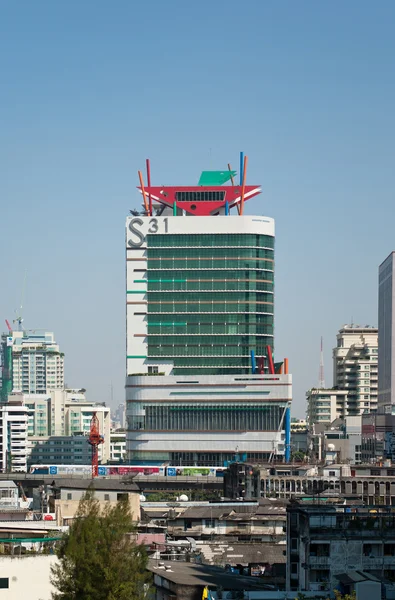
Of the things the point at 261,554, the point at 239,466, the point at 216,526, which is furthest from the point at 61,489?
the point at 239,466

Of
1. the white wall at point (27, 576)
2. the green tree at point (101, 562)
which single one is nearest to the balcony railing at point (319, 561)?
the green tree at point (101, 562)

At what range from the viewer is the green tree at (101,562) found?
62906 millimetres

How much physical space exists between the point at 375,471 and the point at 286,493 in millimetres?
10843

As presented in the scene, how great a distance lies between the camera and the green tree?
62.9 metres

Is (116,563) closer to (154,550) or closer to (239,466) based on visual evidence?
(154,550)

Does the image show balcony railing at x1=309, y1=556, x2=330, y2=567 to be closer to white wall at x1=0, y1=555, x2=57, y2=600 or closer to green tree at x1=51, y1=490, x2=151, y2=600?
green tree at x1=51, y1=490, x2=151, y2=600

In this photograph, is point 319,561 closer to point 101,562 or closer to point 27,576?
point 101,562

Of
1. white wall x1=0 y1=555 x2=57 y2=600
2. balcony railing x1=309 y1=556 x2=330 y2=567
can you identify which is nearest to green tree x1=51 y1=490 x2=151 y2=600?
white wall x1=0 y1=555 x2=57 y2=600

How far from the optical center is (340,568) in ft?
223

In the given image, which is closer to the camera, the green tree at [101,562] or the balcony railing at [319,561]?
the green tree at [101,562]

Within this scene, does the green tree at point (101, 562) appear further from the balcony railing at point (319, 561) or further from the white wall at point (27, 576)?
the balcony railing at point (319, 561)

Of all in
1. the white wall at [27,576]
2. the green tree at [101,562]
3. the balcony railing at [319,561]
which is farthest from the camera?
the white wall at [27,576]

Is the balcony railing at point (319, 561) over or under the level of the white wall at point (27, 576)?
over

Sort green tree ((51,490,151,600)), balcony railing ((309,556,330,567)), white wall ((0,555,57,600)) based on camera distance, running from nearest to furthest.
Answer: green tree ((51,490,151,600)) → balcony railing ((309,556,330,567)) → white wall ((0,555,57,600))
